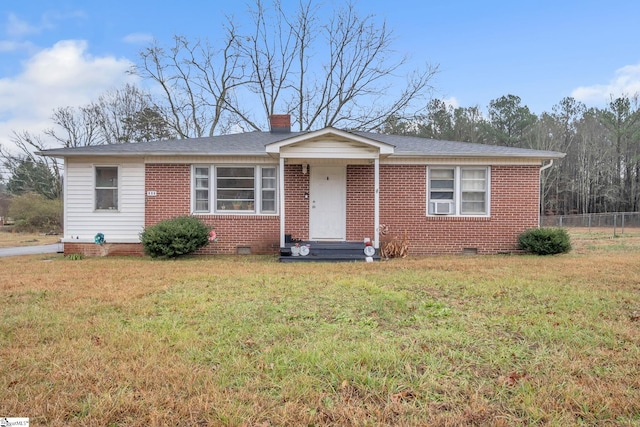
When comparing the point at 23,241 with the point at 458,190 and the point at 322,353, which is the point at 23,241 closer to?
the point at 458,190

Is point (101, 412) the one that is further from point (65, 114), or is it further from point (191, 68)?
point (65, 114)

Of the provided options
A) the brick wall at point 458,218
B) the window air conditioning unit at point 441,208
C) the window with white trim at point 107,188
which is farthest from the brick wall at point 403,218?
the window with white trim at point 107,188

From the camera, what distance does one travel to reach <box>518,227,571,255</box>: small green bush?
10.3m

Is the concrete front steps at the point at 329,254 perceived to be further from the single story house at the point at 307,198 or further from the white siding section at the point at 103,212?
the white siding section at the point at 103,212

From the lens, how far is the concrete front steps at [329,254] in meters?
A: 9.56

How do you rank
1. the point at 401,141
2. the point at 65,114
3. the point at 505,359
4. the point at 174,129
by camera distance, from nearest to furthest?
the point at 505,359 → the point at 401,141 → the point at 174,129 → the point at 65,114

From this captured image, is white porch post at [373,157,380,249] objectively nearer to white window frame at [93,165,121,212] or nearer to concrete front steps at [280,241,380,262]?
concrete front steps at [280,241,380,262]

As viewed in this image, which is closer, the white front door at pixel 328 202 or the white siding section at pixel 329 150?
the white siding section at pixel 329 150

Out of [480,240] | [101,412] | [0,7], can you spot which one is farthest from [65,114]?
[101,412]

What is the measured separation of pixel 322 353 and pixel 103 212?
989cm

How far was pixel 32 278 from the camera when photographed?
22.6 feet

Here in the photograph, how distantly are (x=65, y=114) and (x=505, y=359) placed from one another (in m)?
35.3

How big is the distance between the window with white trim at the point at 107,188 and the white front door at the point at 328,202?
5.78 m

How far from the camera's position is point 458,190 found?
36.0ft
